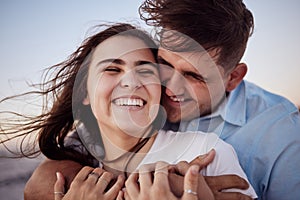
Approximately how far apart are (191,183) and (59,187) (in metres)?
0.37

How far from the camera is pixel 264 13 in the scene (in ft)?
4.90

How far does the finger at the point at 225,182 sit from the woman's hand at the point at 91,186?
0.77ft

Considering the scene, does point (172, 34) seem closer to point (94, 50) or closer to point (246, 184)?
point (94, 50)

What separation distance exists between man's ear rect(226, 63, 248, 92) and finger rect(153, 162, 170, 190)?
414 mm

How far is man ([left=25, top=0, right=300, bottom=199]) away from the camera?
1214mm

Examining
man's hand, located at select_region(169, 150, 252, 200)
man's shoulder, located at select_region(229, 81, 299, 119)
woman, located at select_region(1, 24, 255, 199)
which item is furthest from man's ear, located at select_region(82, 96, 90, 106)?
man's shoulder, located at select_region(229, 81, 299, 119)

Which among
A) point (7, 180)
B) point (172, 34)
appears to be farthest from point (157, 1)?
point (7, 180)

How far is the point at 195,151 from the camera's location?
1.13 metres

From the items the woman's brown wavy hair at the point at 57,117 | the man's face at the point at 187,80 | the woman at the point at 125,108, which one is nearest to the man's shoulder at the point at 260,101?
the man's face at the point at 187,80

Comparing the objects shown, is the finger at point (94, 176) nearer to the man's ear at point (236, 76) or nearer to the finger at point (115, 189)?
the finger at point (115, 189)

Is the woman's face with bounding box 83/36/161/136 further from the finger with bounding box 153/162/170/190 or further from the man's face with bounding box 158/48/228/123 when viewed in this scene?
the finger with bounding box 153/162/170/190

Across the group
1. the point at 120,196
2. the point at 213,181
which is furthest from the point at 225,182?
the point at 120,196

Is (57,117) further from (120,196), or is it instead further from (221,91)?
(221,91)

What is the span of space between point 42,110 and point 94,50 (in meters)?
0.26
